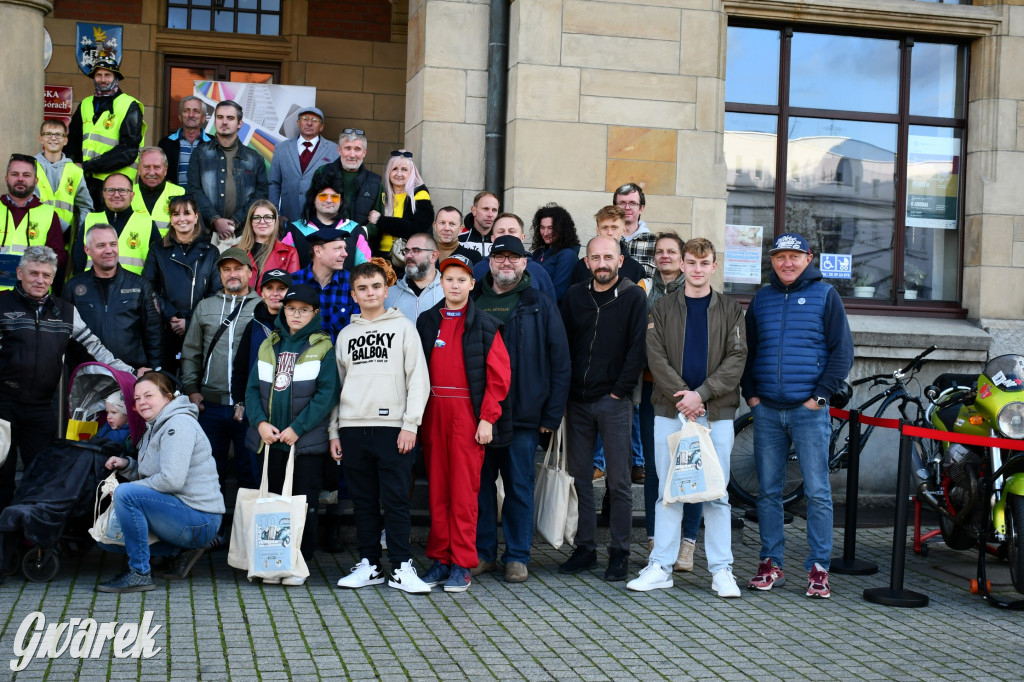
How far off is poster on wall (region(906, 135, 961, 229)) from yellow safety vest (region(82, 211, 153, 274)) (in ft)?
20.8

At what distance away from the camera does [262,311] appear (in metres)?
7.14

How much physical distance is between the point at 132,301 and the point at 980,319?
6.81m

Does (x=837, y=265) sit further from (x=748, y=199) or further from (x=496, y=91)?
(x=496, y=91)

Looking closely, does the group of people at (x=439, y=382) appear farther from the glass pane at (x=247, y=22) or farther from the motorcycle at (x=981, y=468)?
the glass pane at (x=247, y=22)

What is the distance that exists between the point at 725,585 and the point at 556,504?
41.3 inches

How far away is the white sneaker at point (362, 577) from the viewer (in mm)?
6477

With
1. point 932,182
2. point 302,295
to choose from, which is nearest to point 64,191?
point 302,295

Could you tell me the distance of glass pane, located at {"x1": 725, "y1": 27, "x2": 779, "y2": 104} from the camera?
10102 millimetres

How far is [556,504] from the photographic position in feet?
22.8

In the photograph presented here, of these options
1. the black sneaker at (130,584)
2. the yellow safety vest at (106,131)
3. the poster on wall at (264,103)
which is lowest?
the black sneaker at (130,584)

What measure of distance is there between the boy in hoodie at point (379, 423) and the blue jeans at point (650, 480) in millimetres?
1461

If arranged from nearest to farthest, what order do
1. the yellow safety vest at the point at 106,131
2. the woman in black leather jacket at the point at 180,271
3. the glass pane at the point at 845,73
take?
the woman in black leather jacket at the point at 180,271
the yellow safety vest at the point at 106,131
the glass pane at the point at 845,73

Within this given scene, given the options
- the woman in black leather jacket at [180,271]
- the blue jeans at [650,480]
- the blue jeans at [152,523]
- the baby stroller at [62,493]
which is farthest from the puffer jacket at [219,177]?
the blue jeans at [650,480]

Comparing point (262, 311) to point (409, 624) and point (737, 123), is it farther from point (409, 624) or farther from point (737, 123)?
point (737, 123)
